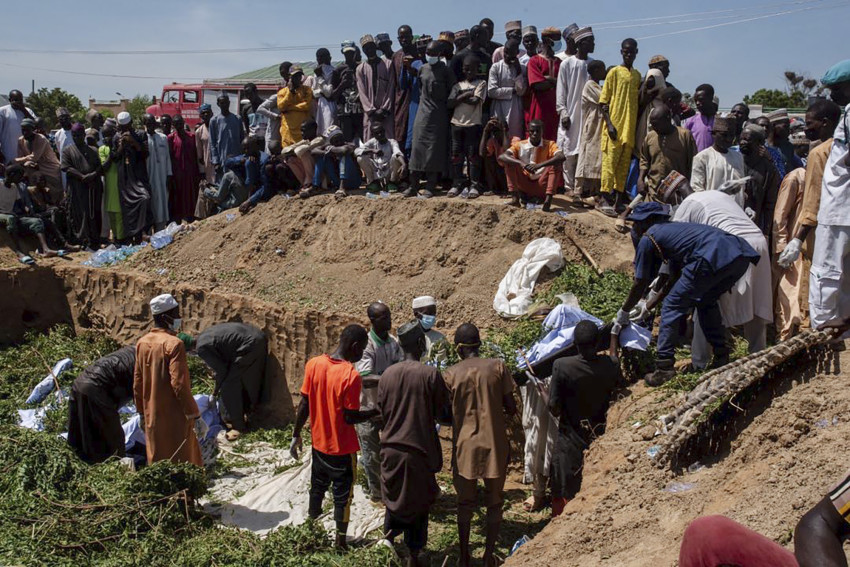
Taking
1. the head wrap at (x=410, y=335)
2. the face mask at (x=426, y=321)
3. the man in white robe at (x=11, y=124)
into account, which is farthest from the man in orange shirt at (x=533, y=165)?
the man in white robe at (x=11, y=124)

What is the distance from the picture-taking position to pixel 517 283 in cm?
862

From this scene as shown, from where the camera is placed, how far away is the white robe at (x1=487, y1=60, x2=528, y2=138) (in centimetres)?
Answer: 1005

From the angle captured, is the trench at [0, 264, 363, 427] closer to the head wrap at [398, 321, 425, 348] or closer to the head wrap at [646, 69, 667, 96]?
the head wrap at [398, 321, 425, 348]

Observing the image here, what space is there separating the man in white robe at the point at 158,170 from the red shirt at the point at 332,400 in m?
8.13

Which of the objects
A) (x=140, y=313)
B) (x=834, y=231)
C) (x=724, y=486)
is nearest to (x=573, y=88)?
(x=834, y=231)

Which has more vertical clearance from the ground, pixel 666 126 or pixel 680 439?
pixel 666 126

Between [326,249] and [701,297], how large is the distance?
5.76 m

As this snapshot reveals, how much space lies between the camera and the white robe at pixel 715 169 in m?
7.52

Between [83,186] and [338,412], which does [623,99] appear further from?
[83,186]

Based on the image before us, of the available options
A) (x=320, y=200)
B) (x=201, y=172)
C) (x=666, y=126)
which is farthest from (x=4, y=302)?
(x=666, y=126)

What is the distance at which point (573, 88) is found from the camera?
31.9 ft

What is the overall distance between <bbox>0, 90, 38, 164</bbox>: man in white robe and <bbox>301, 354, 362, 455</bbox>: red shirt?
9.45 m

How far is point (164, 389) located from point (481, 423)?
8.92 ft

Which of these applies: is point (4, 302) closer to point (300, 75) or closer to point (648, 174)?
point (300, 75)
